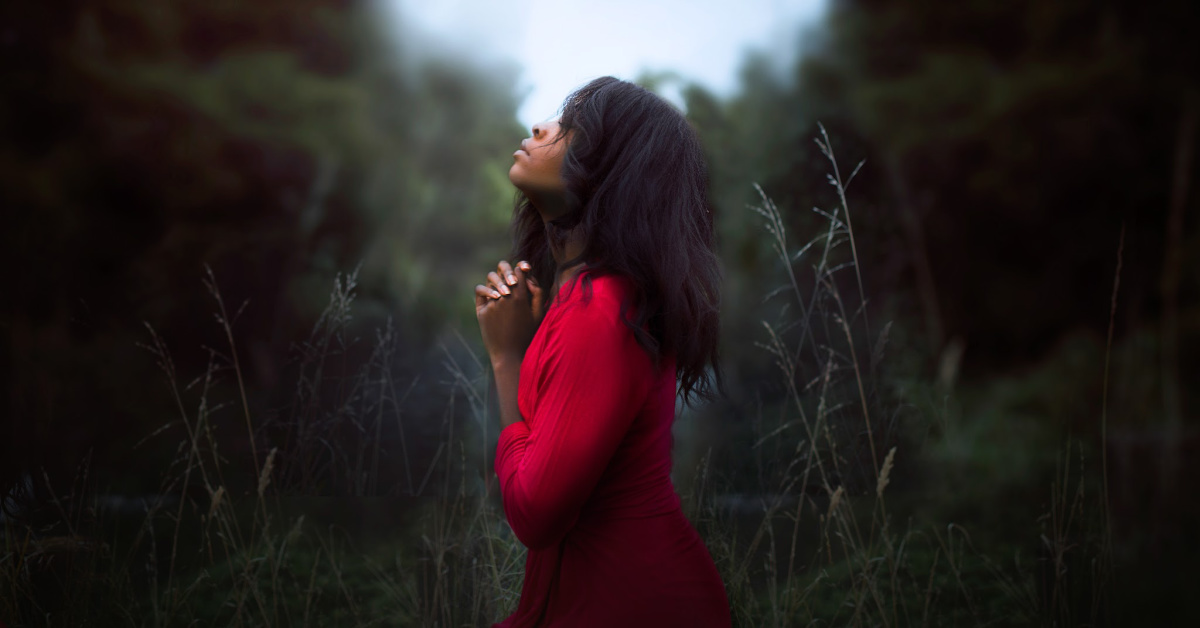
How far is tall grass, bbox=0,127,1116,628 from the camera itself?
1.31 meters

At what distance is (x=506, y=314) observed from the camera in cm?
82

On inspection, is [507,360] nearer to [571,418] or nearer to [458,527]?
[571,418]

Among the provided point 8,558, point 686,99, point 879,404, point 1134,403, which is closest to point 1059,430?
point 1134,403

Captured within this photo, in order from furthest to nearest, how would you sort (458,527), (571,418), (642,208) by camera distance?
(458,527)
(642,208)
(571,418)

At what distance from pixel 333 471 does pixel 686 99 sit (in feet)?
3.56

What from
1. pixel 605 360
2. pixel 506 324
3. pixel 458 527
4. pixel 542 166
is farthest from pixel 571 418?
pixel 458 527

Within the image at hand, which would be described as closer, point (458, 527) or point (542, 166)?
point (542, 166)

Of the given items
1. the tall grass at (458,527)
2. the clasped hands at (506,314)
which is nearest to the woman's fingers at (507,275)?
the clasped hands at (506,314)

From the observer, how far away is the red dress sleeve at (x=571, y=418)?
2.26 ft

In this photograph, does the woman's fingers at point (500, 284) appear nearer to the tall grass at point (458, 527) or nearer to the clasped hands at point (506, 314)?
the clasped hands at point (506, 314)

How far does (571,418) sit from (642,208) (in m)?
0.24

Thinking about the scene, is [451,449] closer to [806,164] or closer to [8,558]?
[8,558]

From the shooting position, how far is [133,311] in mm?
1715

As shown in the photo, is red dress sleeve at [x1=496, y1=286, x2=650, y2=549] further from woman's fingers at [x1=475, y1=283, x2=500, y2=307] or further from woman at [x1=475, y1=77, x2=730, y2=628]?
woman's fingers at [x1=475, y1=283, x2=500, y2=307]
